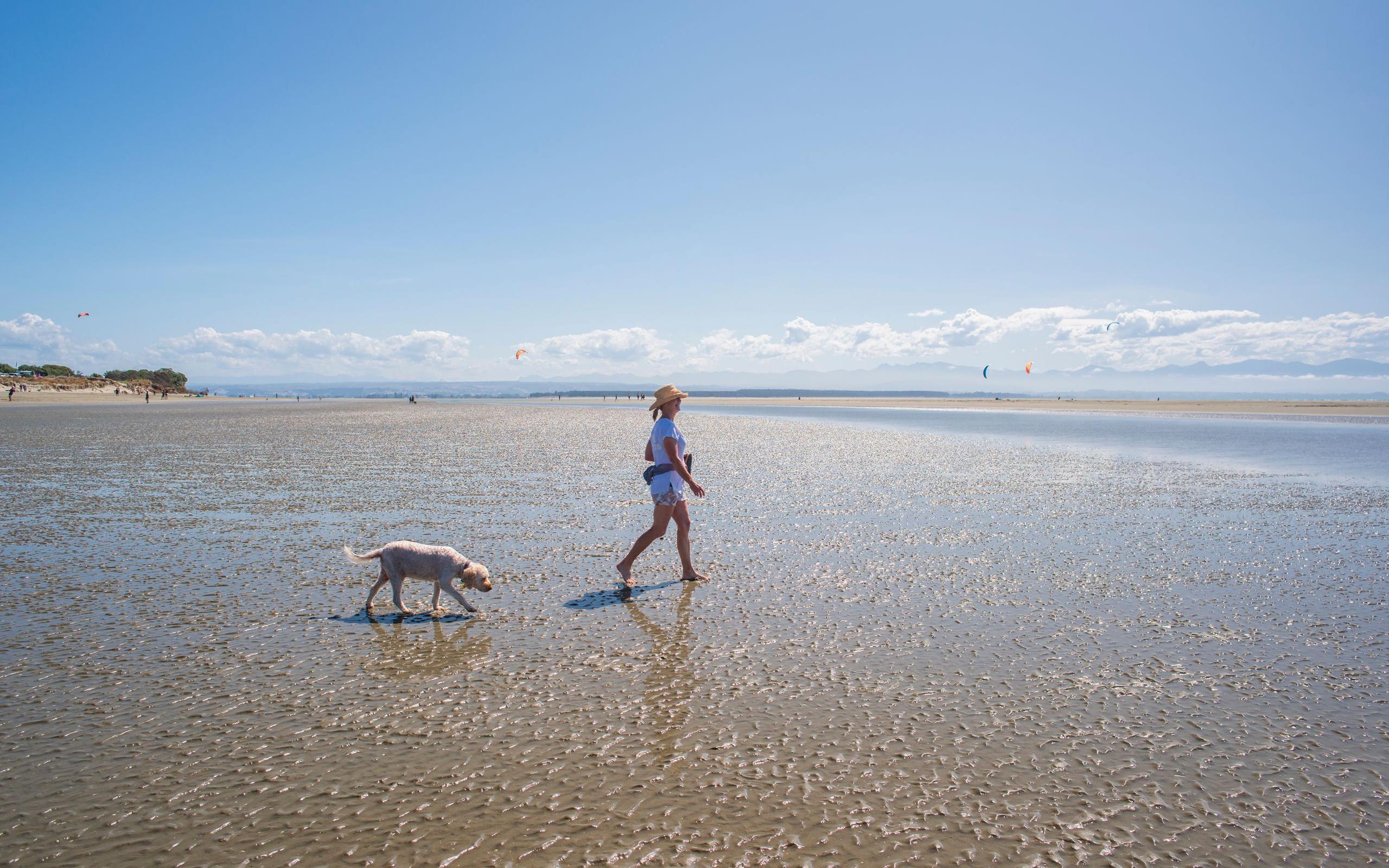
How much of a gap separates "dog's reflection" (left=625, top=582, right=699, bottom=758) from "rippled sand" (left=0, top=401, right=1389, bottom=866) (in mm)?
37

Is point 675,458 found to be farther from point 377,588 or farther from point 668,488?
point 377,588

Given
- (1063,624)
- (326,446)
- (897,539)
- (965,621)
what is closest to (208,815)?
(965,621)

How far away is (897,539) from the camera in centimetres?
1187

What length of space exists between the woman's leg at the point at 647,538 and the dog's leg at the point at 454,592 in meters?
1.81

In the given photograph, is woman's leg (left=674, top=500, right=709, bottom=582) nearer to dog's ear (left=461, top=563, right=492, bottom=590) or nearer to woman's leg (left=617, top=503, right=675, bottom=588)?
woman's leg (left=617, top=503, right=675, bottom=588)

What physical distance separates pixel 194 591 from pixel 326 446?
72.0 ft

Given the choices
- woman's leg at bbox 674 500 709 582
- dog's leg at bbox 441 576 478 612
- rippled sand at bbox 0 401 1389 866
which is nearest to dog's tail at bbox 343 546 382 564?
rippled sand at bbox 0 401 1389 866

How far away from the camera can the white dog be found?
804 centimetres

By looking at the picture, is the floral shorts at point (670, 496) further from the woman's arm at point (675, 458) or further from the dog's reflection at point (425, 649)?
the dog's reflection at point (425, 649)

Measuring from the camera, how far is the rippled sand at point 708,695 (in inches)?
164

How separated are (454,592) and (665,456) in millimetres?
2882

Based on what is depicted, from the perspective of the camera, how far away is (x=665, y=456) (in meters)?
9.48

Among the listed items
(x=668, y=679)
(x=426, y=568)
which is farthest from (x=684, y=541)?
(x=668, y=679)

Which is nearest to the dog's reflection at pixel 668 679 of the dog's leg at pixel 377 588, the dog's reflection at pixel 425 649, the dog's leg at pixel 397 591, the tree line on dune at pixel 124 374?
the dog's reflection at pixel 425 649
